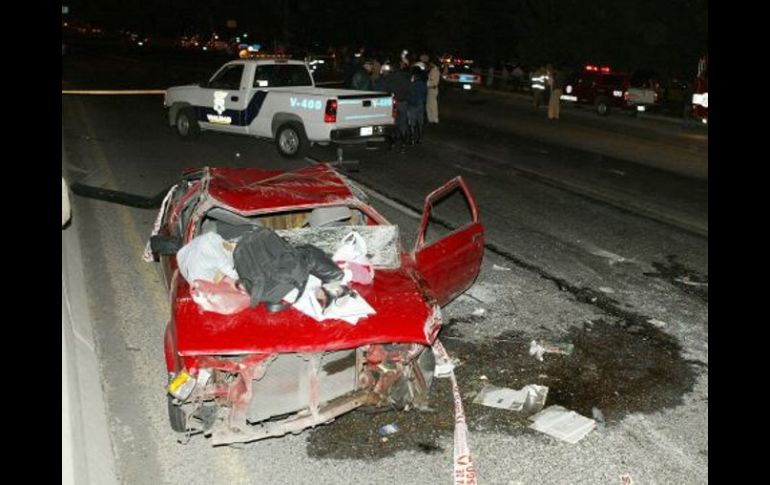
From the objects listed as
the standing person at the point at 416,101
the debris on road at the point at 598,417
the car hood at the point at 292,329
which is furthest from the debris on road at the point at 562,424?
the standing person at the point at 416,101

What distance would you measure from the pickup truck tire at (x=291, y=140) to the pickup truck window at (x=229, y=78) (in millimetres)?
1417

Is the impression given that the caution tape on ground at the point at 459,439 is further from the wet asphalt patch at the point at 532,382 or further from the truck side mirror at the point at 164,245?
the truck side mirror at the point at 164,245

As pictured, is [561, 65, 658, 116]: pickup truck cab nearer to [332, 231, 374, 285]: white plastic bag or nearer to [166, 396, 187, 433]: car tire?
→ [332, 231, 374, 285]: white plastic bag

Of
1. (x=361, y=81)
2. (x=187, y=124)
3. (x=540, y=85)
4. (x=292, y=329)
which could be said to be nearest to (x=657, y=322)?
(x=292, y=329)

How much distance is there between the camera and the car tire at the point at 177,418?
477 cm

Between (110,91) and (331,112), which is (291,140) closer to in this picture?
(331,112)

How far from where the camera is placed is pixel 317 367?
4.71 m

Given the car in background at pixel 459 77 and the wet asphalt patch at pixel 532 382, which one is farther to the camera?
the car in background at pixel 459 77

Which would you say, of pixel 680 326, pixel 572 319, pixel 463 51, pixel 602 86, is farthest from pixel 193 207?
pixel 463 51

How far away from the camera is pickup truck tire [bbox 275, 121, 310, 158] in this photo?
47.6 feet

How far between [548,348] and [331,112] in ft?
28.2
